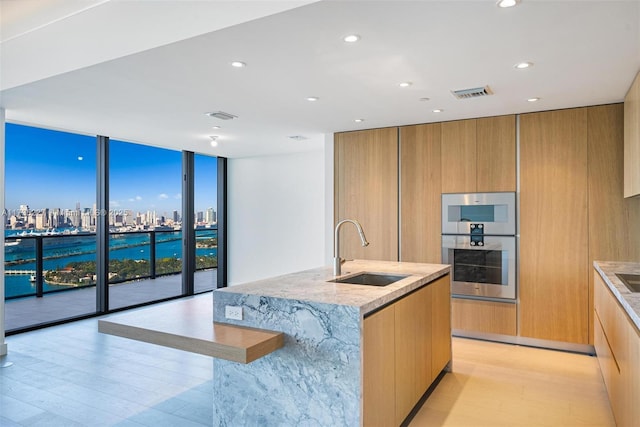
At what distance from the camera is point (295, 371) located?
2117mm

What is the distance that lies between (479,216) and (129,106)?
3681mm

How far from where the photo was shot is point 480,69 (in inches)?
117

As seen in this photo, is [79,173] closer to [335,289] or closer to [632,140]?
[335,289]

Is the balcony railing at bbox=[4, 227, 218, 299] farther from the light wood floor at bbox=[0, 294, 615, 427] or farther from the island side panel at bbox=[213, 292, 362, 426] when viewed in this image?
the island side panel at bbox=[213, 292, 362, 426]

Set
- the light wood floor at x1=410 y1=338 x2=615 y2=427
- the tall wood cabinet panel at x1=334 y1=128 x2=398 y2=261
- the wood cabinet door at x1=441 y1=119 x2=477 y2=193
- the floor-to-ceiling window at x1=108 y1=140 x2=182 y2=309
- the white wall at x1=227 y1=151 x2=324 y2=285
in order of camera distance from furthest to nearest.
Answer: the white wall at x1=227 y1=151 x2=324 y2=285, the floor-to-ceiling window at x1=108 y1=140 x2=182 y2=309, the tall wood cabinet panel at x1=334 y1=128 x2=398 y2=261, the wood cabinet door at x1=441 y1=119 x2=477 y2=193, the light wood floor at x1=410 y1=338 x2=615 y2=427

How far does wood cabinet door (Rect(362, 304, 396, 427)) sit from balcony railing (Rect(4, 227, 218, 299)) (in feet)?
15.5

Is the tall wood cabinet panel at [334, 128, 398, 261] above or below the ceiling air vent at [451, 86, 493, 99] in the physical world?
below

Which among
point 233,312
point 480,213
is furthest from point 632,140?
point 233,312

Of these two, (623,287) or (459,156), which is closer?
(623,287)

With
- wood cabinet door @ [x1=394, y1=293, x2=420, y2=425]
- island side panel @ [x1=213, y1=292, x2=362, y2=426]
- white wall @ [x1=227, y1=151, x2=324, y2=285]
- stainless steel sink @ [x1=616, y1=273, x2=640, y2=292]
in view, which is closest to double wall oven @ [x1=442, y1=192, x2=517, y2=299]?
stainless steel sink @ [x1=616, y1=273, x2=640, y2=292]

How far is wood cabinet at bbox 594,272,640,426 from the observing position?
1.83m

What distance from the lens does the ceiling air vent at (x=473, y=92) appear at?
11.2 ft

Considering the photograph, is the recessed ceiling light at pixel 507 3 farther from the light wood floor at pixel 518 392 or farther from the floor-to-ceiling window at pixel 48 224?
the floor-to-ceiling window at pixel 48 224

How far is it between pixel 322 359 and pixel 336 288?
490 mm
